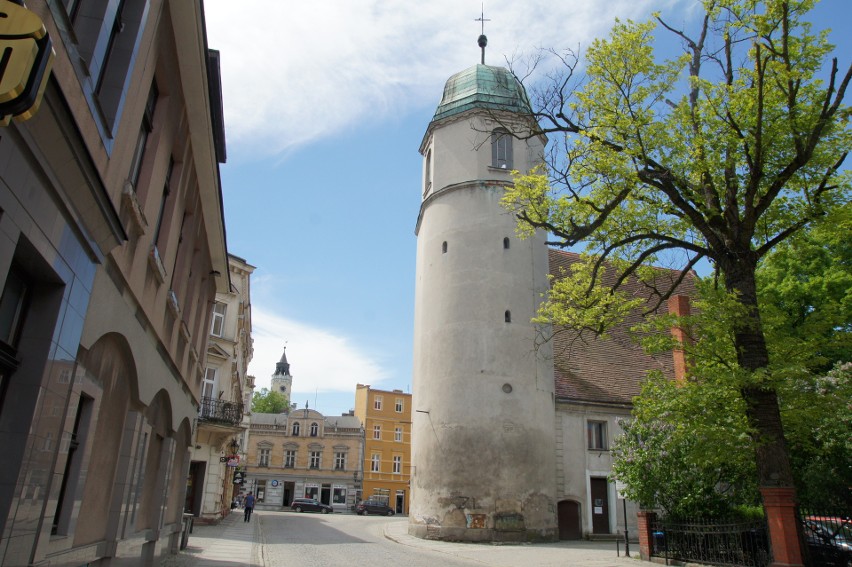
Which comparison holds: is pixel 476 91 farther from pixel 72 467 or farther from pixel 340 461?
pixel 340 461

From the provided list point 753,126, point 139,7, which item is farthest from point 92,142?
point 753,126

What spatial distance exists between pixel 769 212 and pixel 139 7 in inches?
480

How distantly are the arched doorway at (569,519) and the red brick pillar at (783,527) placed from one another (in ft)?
54.8

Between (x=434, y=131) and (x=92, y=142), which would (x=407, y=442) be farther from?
(x=92, y=142)

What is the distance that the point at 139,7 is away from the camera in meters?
6.57

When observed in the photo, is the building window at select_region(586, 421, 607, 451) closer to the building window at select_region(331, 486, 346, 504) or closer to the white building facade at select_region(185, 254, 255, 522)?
the white building facade at select_region(185, 254, 255, 522)

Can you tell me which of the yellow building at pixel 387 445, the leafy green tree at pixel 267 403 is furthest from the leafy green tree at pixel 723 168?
the leafy green tree at pixel 267 403

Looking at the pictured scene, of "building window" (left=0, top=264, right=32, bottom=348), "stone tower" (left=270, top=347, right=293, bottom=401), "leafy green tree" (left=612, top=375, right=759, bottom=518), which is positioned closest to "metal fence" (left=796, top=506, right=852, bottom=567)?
"leafy green tree" (left=612, top=375, right=759, bottom=518)

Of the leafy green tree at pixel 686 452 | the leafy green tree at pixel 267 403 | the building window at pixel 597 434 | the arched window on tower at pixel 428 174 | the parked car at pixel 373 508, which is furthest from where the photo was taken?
the leafy green tree at pixel 267 403

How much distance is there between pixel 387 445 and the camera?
66.8 meters

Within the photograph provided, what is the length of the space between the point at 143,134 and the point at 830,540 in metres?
16.3

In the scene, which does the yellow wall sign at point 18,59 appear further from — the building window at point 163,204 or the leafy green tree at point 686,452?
the leafy green tree at point 686,452

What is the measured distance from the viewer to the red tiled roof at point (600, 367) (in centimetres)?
2855

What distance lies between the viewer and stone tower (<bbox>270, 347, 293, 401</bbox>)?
11650cm
